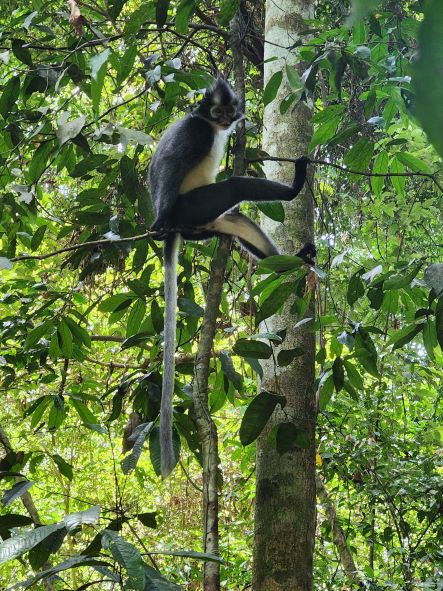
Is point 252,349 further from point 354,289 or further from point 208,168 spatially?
point 208,168

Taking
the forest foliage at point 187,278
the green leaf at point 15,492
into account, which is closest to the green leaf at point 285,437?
the forest foliage at point 187,278

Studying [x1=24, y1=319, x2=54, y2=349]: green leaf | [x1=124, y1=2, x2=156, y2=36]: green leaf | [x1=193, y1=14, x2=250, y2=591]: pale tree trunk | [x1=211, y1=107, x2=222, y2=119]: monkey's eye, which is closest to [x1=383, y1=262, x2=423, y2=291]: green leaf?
[x1=193, y1=14, x2=250, y2=591]: pale tree trunk

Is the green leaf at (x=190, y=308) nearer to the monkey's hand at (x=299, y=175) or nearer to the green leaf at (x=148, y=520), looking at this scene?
the monkey's hand at (x=299, y=175)

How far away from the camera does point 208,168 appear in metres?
3.55

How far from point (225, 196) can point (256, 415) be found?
130cm

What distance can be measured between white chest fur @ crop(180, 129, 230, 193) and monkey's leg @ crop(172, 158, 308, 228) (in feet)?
0.65

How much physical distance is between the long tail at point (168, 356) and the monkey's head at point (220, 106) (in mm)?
780

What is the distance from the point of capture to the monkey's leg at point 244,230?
3.32m

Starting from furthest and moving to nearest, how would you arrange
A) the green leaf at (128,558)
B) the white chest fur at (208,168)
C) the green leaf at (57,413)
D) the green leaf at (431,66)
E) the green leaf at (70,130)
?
the white chest fur at (208,168)
the green leaf at (57,413)
the green leaf at (70,130)
the green leaf at (128,558)
the green leaf at (431,66)

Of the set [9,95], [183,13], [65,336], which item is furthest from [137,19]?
[65,336]

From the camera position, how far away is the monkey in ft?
9.55

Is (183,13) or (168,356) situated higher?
(183,13)

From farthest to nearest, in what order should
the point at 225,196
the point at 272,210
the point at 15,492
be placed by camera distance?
the point at 225,196 < the point at 272,210 < the point at 15,492

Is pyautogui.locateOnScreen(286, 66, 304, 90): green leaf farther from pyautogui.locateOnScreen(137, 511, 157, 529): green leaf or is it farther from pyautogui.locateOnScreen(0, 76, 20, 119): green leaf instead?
pyautogui.locateOnScreen(137, 511, 157, 529): green leaf
